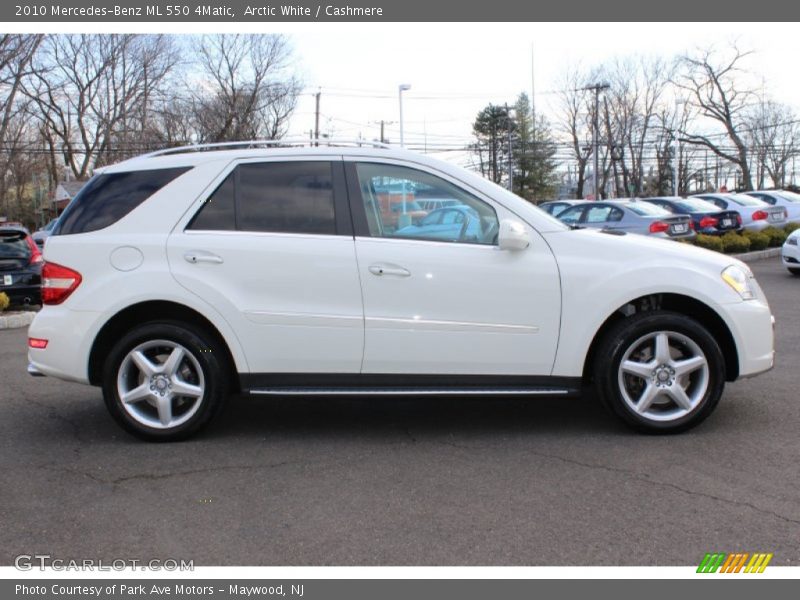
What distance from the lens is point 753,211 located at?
2155cm

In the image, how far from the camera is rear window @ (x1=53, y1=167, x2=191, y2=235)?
4.86 m

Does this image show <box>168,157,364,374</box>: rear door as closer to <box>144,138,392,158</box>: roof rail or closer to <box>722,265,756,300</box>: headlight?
<box>144,138,392,158</box>: roof rail

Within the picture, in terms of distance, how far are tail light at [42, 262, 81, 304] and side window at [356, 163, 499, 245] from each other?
1.85m

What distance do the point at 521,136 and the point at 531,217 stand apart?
3002 inches

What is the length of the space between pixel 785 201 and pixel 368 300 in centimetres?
2343

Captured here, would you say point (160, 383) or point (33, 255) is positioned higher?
point (33, 255)

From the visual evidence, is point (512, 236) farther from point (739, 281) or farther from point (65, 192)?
point (65, 192)

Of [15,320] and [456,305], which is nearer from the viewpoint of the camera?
[456,305]

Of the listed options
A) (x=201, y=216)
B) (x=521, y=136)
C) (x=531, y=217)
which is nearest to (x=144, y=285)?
(x=201, y=216)

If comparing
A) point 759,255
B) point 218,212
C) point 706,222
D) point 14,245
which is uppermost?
point 706,222

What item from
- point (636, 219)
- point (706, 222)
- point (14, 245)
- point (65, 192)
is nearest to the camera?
point (14, 245)

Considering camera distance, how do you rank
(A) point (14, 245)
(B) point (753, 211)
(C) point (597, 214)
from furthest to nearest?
(B) point (753, 211) → (C) point (597, 214) → (A) point (14, 245)

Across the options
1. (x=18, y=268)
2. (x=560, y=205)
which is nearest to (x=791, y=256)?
(x=560, y=205)

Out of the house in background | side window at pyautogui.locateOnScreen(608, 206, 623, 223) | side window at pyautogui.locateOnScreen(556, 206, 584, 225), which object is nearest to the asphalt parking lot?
side window at pyautogui.locateOnScreen(608, 206, 623, 223)
